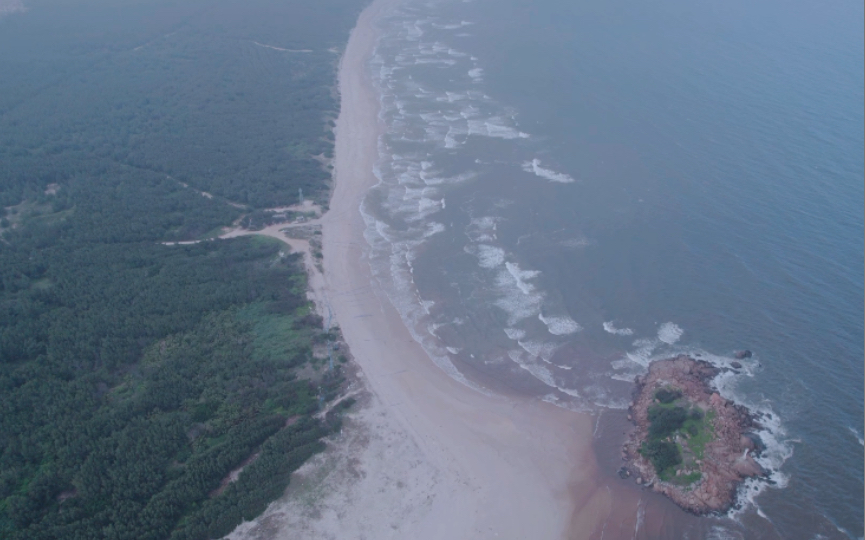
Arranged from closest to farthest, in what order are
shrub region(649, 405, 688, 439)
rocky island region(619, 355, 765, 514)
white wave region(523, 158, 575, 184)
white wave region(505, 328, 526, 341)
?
rocky island region(619, 355, 765, 514) < shrub region(649, 405, 688, 439) < white wave region(505, 328, 526, 341) < white wave region(523, 158, 575, 184)

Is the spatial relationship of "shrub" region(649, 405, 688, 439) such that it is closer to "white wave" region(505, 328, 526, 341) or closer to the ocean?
the ocean

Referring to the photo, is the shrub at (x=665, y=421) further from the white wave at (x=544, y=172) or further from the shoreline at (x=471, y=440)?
the white wave at (x=544, y=172)

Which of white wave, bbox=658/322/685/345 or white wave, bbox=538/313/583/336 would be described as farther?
white wave, bbox=538/313/583/336

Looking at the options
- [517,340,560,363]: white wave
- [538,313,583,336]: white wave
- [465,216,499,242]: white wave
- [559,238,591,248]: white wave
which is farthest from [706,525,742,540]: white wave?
[465,216,499,242]: white wave

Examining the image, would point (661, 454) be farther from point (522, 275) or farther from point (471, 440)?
point (522, 275)

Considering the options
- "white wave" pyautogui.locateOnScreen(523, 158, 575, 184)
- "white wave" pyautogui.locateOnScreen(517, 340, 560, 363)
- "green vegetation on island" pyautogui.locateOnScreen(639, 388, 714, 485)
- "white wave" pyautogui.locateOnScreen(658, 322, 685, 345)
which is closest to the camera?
"green vegetation on island" pyautogui.locateOnScreen(639, 388, 714, 485)

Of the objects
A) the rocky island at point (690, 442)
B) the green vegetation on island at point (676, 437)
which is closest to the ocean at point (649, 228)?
the rocky island at point (690, 442)
